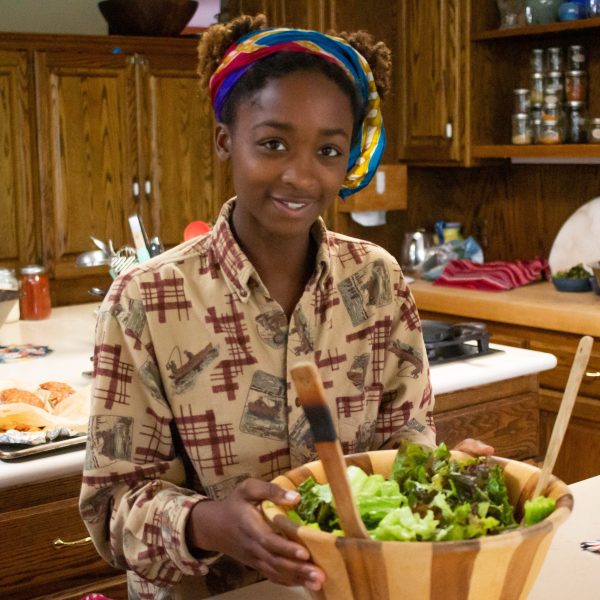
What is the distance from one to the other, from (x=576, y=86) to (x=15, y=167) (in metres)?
2.30

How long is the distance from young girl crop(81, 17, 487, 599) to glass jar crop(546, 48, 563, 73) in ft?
8.74

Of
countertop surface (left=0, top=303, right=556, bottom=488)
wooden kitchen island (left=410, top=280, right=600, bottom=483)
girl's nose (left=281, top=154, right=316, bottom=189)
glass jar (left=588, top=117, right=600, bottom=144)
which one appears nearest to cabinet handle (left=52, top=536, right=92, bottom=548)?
countertop surface (left=0, top=303, right=556, bottom=488)

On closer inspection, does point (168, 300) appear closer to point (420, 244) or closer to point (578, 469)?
point (578, 469)

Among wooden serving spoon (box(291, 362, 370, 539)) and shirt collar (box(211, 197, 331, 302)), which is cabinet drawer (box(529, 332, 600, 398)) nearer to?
shirt collar (box(211, 197, 331, 302))

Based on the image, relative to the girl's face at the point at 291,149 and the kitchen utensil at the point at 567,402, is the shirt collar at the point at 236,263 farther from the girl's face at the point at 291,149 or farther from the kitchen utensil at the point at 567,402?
the kitchen utensil at the point at 567,402

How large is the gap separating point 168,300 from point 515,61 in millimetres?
3268

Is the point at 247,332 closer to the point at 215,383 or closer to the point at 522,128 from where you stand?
the point at 215,383

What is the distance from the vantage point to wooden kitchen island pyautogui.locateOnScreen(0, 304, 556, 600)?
1725 mm

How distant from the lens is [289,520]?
0.90 meters

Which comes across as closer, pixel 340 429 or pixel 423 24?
pixel 340 429

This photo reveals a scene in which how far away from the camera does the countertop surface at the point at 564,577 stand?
1122 mm

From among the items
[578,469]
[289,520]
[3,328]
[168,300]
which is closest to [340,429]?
[168,300]

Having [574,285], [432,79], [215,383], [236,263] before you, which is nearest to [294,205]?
[236,263]

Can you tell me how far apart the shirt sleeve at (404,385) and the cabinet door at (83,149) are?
3.17 meters
